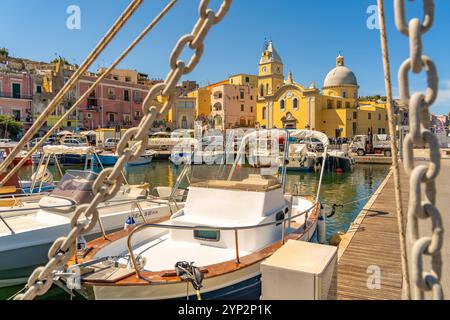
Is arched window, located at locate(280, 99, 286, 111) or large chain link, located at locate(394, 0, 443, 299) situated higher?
arched window, located at locate(280, 99, 286, 111)

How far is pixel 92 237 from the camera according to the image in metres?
9.26

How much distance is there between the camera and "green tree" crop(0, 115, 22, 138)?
43.8 m

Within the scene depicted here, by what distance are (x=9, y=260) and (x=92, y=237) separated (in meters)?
2.01

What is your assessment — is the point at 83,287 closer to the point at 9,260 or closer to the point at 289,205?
the point at 9,260

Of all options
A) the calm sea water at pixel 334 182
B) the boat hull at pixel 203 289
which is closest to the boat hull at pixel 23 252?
the boat hull at pixel 203 289

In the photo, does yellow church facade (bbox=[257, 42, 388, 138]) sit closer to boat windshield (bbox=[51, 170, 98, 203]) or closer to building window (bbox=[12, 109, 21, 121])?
building window (bbox=[12, 109, 21, 121])

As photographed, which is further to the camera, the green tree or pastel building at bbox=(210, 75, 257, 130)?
pastel building at bbox=(210, 75, 257, 130)

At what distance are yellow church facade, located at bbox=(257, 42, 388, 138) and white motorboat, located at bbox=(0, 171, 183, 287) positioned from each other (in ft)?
174

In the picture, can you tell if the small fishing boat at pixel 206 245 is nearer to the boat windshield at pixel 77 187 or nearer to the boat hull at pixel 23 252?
the boat hull at pixel 23 252

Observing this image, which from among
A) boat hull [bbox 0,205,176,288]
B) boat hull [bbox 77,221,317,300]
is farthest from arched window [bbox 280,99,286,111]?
boat hull [bbox 77,221,317,300]

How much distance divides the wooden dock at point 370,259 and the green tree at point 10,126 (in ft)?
147

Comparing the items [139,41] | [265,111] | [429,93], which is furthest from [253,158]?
[265,111]

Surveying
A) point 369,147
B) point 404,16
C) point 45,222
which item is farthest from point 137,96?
point 404,16
